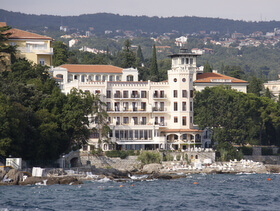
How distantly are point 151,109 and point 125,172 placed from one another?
1509cm

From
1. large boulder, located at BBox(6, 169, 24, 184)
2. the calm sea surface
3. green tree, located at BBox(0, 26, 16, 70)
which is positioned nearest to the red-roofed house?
green tree, located at BBox(0, 26, 16, 70)

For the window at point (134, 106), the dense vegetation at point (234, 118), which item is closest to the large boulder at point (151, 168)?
the dense vegetation at point (234, 118)

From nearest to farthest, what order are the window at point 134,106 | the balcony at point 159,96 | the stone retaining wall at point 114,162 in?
the stone retaining wall at point 114,162
the window at point 134,106
the balcony at point 159,96

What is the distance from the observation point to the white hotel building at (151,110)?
91.8 m

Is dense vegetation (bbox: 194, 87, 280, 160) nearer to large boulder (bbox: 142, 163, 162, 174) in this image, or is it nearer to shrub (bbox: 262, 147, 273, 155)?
shrub (bbox: 262, 147, 273, 155)

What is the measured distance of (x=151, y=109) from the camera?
9325 cm

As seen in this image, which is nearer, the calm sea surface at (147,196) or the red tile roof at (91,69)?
the calm sea surface at (147,196)

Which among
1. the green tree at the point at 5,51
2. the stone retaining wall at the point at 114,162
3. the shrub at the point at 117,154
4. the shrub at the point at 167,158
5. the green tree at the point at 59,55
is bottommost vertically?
the stone retaining wall at the point at 114,162

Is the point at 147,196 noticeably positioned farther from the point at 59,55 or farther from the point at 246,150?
the point at 59,55

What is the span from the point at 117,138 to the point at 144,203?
3859 centimetres

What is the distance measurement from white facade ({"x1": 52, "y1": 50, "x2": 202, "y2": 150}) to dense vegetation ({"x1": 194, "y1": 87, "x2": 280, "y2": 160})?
2.37 metres

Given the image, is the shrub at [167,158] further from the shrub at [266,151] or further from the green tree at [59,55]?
the green tree at [59,55]

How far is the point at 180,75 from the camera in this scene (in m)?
93.6

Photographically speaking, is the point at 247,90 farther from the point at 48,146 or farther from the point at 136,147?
the point at 48,146
